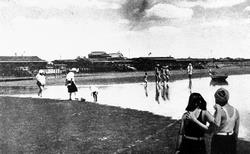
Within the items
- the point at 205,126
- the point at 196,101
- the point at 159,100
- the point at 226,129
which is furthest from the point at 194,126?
the point at 159,100

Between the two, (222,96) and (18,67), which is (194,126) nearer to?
(222,96)

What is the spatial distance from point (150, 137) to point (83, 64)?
72.3 meters

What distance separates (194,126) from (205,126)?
0.50ft

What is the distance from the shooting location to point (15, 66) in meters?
66.5

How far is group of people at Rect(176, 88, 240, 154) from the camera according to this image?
16.0ft

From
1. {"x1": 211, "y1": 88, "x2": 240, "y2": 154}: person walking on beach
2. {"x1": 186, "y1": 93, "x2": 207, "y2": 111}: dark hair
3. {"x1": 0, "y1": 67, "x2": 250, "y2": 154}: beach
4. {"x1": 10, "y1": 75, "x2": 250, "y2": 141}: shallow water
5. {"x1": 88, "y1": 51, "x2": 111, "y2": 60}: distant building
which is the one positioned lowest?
{"x1": 10, "y1": 75, "x2": 250, "y2": 141}: shallow water

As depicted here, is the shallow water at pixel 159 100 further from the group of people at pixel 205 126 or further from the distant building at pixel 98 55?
the distant building at pixel 98 55

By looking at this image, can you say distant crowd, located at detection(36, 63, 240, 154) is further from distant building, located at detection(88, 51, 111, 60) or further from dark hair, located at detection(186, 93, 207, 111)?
distant building, located at detection(88, 51, 111, 60)

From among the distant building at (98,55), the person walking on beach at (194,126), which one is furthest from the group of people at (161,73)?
the distant building at (98,55)

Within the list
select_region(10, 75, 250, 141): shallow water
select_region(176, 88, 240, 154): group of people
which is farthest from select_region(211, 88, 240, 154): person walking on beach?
select_region(10, 75, 250, 141): shallow water

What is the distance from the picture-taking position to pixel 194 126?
4949mm

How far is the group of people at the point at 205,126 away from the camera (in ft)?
16.0

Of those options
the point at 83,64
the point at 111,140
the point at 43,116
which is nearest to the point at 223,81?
the point at 43,116

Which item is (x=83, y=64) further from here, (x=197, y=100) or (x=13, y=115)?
(x=197, y=100)
